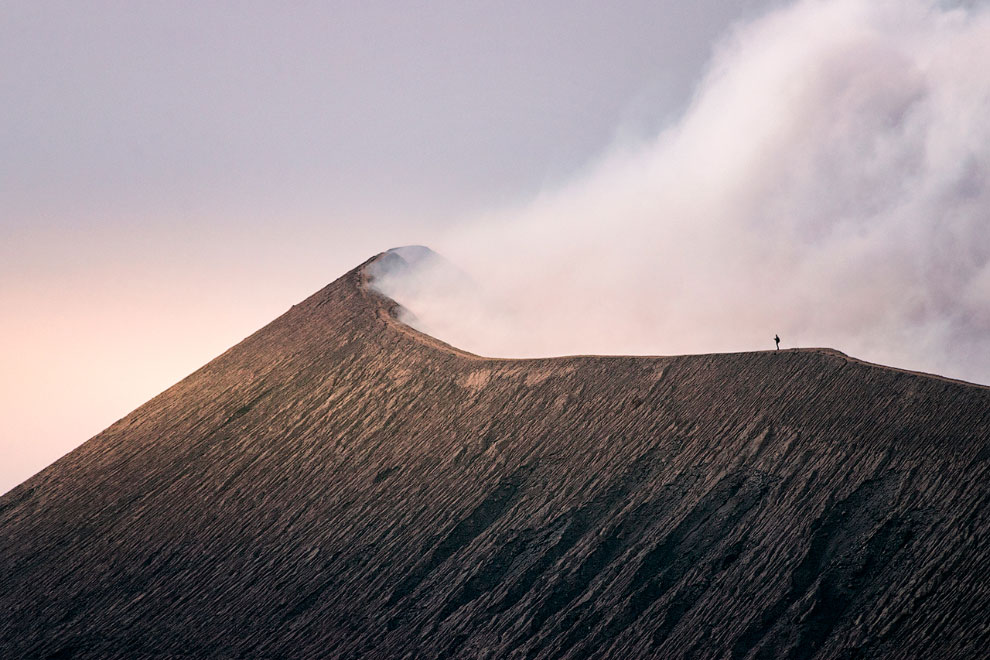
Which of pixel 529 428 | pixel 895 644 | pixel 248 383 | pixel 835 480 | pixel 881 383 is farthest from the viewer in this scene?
pixel 248 383

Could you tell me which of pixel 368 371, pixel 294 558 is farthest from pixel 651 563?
pixel 368 371

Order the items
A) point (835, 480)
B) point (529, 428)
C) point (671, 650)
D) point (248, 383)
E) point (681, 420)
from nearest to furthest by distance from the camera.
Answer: point (671, 650), point (835, 480), point (681, 420), point (529, 428), point (248, 383)

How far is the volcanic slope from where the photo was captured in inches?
910

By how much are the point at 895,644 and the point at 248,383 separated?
3247 centimetres

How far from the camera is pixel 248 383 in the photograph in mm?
45375

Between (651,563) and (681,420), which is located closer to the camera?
(651,563)

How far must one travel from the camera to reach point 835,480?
24984 millimetres

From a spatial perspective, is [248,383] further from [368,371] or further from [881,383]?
[881,383]

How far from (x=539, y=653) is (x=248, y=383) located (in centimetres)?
2491

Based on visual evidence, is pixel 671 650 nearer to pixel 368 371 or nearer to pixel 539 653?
pixel 539 653

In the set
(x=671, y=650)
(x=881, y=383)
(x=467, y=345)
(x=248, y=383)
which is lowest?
(x=671, y=650)

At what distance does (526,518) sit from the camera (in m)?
29.3

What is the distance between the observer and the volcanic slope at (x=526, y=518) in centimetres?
2312

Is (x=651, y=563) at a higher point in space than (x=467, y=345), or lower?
lower
